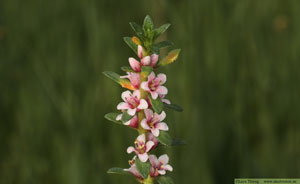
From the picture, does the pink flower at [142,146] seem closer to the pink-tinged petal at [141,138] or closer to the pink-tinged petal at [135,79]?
Result: the pink-tinged petal at [141,138]

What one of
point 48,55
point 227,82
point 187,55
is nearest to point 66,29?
point 48,55

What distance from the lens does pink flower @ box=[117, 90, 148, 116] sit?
3.44ft

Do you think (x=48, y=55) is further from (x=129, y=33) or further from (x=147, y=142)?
(x=147, y=142)

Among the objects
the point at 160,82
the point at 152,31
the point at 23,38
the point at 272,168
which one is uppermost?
the point at 23,38

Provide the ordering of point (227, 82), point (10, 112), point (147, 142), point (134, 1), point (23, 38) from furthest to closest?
point (134, 1)
point (23, 38)
point (10, 112)
point (227, 82)
point (147, 142)

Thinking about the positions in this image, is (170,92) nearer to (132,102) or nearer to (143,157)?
(132,102)

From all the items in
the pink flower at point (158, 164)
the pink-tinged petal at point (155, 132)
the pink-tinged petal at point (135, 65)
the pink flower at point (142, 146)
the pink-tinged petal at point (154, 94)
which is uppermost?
the pink-tinged petal at point (135, 65)

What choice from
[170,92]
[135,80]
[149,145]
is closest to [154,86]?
[135,80]

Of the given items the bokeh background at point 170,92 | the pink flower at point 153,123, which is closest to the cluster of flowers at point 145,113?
the pink flower at point 153,123

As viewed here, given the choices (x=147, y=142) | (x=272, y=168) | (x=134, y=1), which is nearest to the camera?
(x=147, y=142)

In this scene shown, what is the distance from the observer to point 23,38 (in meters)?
4.17

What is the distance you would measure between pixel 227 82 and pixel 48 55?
1.59 metres

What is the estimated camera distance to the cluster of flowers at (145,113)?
106 cm

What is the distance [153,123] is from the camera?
43.9 inches
